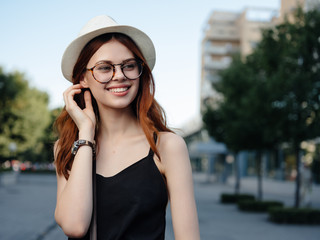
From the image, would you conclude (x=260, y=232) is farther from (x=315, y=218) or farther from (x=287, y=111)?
(x=287, y=111)

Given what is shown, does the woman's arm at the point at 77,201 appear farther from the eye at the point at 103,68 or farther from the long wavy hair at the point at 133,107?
the eye at the point at 103,68

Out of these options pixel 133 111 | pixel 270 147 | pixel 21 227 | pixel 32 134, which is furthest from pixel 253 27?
pixel 133 111

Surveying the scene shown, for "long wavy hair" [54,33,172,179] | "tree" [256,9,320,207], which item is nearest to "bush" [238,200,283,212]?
"tree" [256,9,320,207]

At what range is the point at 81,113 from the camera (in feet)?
7.08

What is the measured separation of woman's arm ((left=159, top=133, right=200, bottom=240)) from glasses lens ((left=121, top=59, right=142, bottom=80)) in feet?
1.18

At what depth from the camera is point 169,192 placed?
1933 mm

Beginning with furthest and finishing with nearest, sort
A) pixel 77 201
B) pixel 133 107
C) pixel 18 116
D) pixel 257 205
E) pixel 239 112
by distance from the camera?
pixel 18 116
pixel 239 112
pixel 257 205
pixel 133 107
pixel 77 201

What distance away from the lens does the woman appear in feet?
6.18

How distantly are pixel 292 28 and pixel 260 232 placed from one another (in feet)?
19.4

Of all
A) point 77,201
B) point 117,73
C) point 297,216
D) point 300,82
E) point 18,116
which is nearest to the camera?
point 77,201

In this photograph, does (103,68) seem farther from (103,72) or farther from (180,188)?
(180,188)

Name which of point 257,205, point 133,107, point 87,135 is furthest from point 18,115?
point 87,135

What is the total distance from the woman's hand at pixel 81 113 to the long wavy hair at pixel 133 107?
0.19 feet

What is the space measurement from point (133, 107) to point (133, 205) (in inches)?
22.4
